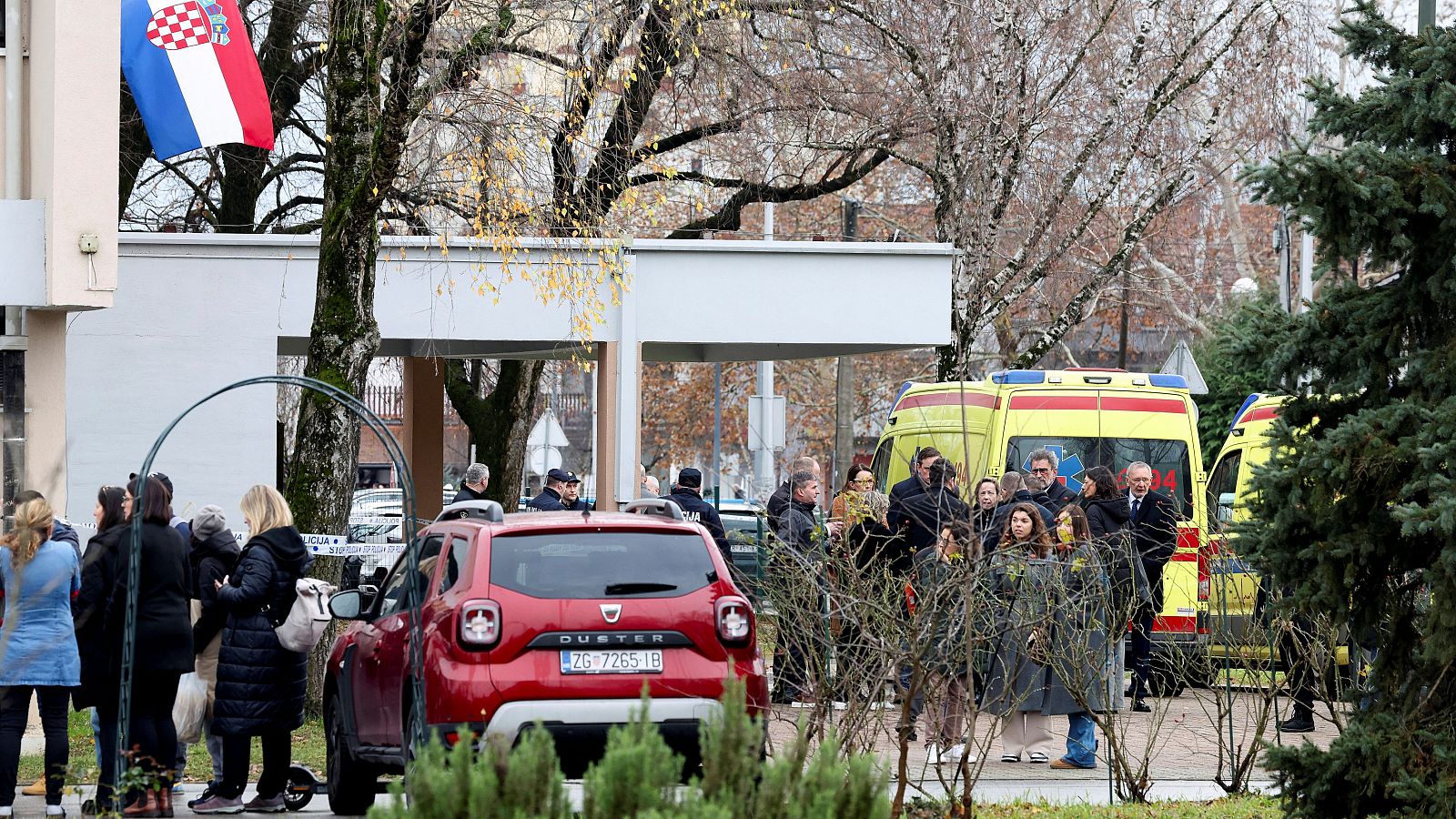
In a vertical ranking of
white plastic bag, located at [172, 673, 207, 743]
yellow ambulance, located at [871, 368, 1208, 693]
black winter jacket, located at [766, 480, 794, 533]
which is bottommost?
white plastic bag, located at [172, 673, 207, 743]

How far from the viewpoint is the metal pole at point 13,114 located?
43.0ft

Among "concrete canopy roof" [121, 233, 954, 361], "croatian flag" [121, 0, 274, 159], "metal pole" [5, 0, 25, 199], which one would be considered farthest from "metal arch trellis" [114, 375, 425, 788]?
"concrete canopy roof" [121, 233, 954, 361]

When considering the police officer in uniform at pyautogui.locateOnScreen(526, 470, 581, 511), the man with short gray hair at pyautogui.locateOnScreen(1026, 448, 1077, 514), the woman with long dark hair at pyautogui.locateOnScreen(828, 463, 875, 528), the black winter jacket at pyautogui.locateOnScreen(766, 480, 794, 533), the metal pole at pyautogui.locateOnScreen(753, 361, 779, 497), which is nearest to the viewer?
the woman with long dark hair at pyautogui.locateOnScreen(828, 463, 875, 528)

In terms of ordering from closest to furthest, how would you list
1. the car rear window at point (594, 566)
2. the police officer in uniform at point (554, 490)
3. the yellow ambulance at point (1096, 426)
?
the car rear window at point (594, 566)
the police officer in uniform at point (554, 490)
the yellow ambulance at point (1096, 426)

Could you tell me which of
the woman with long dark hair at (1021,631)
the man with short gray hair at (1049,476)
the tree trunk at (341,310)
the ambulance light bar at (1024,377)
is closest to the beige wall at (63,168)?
the tree trunk at (341,310)

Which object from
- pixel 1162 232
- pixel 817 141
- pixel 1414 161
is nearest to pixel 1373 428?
pixel 1414 161

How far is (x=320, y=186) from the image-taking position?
25594 mm

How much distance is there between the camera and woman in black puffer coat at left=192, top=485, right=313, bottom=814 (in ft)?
29.9

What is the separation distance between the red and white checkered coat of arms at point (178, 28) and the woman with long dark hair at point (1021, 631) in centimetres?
872

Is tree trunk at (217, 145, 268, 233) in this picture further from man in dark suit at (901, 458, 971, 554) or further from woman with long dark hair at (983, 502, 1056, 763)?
woman with long dark hair at (983, 502, 1056, 763)

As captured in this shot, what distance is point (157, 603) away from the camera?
8.95 meters

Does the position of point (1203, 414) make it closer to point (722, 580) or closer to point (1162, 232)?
point (1162, 232)

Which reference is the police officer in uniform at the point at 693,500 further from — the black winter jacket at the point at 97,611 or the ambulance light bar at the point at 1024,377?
the black winter jacket at the point at 97,611

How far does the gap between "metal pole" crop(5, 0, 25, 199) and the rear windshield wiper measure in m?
7.09
